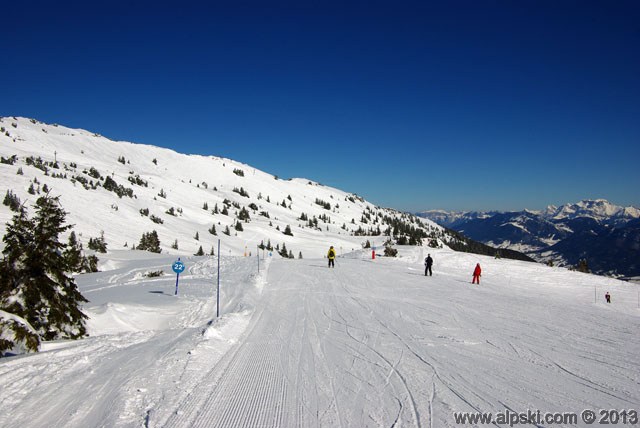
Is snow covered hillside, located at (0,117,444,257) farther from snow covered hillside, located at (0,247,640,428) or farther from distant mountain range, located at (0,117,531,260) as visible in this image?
snow covered hillside, located at (0,247,640,428)

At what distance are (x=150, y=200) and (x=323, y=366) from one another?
112m

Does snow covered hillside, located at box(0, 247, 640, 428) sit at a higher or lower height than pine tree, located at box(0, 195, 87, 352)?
lower

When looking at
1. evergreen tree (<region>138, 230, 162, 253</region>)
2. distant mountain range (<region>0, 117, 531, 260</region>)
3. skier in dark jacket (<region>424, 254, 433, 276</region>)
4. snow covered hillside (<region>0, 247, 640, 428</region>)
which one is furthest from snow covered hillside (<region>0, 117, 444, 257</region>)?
skier in dark jacket (<region>424, 254, 433, 276</region>)

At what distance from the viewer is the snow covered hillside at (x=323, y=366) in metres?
5.52

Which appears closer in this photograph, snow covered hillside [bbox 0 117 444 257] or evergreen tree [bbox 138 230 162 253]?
evergreen tree [bbox 138 230 162 253]

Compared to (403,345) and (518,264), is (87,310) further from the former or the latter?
(518,264)

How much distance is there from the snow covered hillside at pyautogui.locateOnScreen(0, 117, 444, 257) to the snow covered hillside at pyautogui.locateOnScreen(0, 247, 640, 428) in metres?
22.8

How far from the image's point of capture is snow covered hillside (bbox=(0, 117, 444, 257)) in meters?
75.2

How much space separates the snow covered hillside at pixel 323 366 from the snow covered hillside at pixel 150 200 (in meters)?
22.8

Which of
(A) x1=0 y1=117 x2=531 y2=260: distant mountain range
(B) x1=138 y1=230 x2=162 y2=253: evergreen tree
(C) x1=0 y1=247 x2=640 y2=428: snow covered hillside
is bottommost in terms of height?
(C) x1=0 y1=247 x2=640 y2=428: snow covered hillside

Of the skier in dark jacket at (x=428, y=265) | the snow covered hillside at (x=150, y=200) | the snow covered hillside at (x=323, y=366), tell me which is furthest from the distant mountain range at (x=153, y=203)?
the snow covered hillside at (x=323, y=366)

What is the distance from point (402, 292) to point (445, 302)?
2.90 metres

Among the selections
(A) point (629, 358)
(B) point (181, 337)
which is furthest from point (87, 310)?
(A) point (629, 358)

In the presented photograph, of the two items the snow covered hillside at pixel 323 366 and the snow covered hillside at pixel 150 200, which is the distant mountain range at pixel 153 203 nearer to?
the snow covered hillside at pixel 150 200
